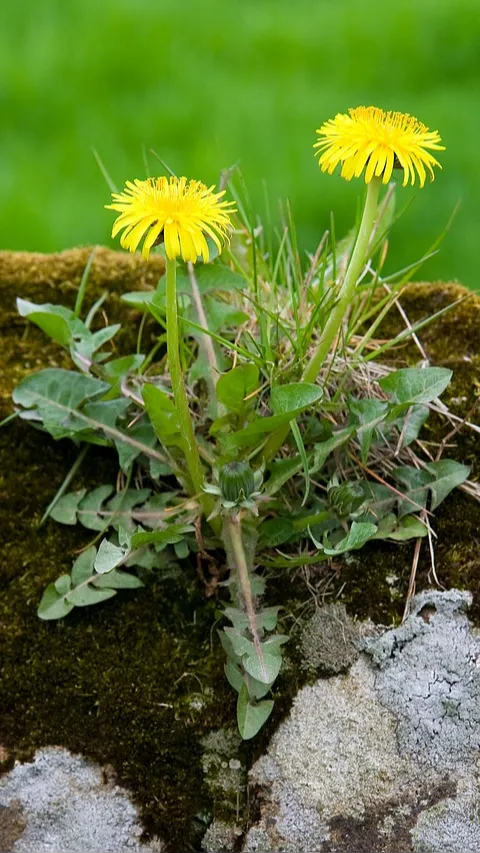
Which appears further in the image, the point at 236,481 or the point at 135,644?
the point at 135,644

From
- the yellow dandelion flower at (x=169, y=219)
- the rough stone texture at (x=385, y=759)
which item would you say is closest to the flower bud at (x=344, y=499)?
the rough stone texture at (x=385, y=759)

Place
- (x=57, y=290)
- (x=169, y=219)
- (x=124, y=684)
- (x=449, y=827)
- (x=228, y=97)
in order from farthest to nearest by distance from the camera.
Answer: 1. (x=228, y=97)
2. (x=57, y=290)
3. (x=124, y=684)
4. (x=449, y=827)
5. (x=169, y=219)

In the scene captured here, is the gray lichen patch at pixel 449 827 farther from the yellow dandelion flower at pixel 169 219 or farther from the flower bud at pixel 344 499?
the yellow dandelion flower at pixel 169 219

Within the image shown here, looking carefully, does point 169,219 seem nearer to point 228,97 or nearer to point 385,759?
point 385,759

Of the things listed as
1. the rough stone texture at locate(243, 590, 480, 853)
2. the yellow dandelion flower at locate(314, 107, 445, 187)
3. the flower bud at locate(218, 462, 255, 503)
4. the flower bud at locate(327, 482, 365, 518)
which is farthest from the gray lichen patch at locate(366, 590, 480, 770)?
the yellow dandelion flower at locate(314, 107, 445, 187)

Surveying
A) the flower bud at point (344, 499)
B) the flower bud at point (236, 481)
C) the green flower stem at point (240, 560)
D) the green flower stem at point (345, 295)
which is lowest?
the green flower stem at point (240, 560)

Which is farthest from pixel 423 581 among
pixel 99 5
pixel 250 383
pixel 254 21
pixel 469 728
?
pixel 99 5

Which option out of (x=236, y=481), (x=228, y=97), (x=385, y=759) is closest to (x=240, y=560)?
(x=236, y=481)
